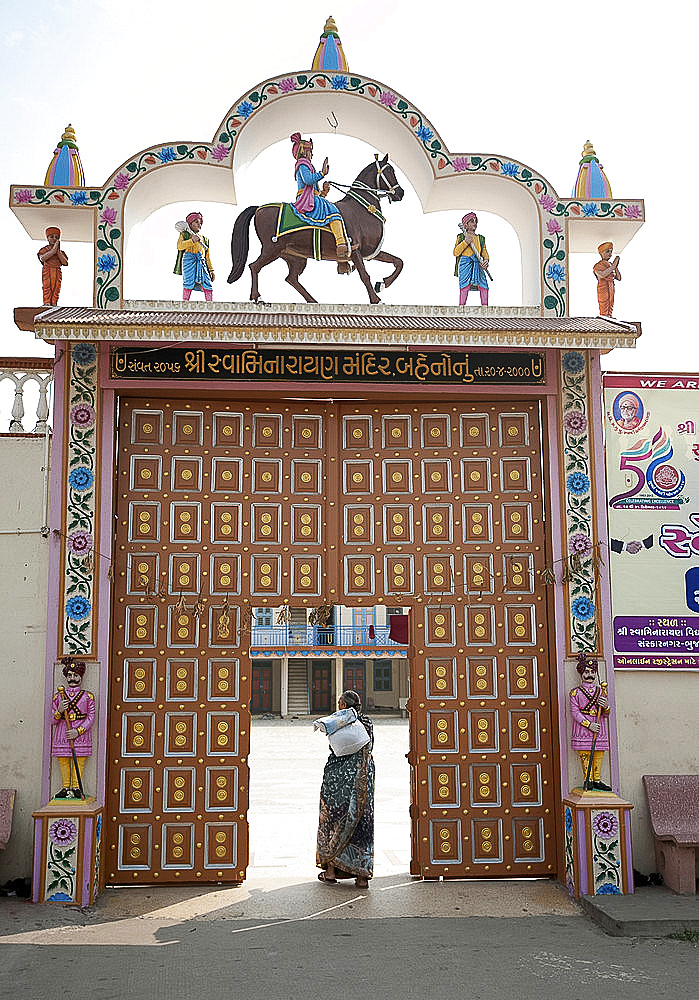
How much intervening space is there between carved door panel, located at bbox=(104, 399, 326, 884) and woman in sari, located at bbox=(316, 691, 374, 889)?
61cm

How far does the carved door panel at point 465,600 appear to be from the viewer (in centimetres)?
722

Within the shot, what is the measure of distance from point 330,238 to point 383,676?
2532cm

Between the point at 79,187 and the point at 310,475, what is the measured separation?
278cm

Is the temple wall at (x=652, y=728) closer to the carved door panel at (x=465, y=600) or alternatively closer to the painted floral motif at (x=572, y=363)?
the carved door panel at (x=465, y=600)

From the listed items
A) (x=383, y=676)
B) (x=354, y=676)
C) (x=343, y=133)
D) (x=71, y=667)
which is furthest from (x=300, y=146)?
(x=383, y=676)

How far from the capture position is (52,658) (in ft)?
22.7

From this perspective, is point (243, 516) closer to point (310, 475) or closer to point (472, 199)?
point (310, 475)

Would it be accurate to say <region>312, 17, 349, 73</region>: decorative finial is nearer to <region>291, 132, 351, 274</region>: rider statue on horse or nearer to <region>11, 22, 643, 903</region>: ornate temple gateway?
<region>11, 22, 643, 903</region>: ornate temple gateway

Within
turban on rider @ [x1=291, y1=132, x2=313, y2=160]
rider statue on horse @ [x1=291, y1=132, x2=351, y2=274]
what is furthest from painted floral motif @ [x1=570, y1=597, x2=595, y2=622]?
turban on rider @ [x1=291, y1=132, x2=313, y2=160]

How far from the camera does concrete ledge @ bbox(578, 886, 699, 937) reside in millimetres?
6047

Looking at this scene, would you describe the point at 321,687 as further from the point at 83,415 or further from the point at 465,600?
the point at 83,415

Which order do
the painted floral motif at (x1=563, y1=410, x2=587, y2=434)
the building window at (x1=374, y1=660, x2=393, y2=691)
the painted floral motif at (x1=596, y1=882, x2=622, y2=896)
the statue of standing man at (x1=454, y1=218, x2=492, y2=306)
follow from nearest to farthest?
the painted floral motif at (x1=596, y1=882, x2=622, y2=896) < the painted floral motif at (x1=563, y1=410, x2=587, y2=434) < the statue of standing man at (x1=454, y1=218, x2=492, y2=306) < the building window at (x1=374, y1=660, x2=393, y2=691)

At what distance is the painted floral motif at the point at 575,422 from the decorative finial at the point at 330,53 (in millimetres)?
3168

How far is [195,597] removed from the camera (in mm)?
7332
